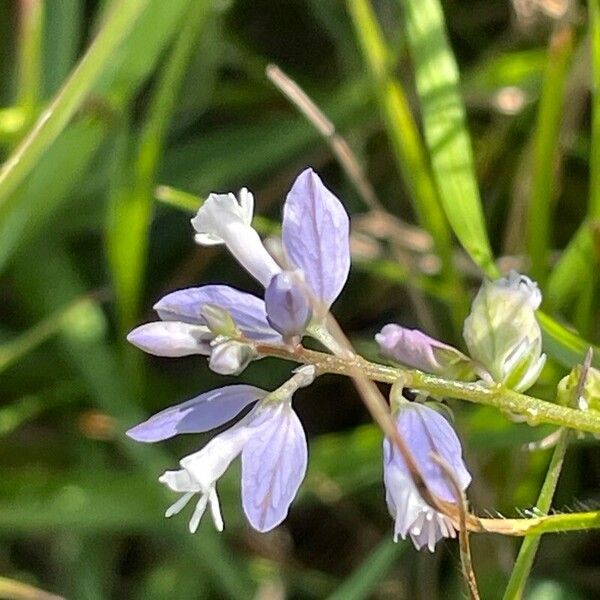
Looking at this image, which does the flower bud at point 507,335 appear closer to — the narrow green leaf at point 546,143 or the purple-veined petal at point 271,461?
the purple-veined petal at point 271,461

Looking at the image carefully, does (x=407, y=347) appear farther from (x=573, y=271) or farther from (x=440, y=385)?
(x=573, y=271)

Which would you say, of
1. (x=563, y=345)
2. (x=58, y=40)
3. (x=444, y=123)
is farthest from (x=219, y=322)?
(x=58, y=40)

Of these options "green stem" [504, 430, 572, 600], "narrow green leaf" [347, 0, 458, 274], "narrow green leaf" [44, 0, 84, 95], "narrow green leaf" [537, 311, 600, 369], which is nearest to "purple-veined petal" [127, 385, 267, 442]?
"green stem" [504, 430, 572, 600]

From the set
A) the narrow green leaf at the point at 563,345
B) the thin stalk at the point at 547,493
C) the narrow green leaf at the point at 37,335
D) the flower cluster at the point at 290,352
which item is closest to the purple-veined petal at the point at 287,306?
the flower cluster at the point at 290,352

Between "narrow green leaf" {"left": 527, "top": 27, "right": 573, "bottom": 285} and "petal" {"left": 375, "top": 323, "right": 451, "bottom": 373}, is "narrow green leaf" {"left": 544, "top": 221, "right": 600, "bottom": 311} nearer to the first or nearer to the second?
"narrow green leaf" {"left": 527, "top": 27, "right": 573, "bottom": 285}

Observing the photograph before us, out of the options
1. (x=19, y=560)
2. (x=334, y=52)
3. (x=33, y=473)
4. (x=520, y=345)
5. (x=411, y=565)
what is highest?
(x=520, y=345)

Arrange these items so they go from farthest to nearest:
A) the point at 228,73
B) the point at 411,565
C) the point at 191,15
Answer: the point at 228,73
the point at 411,565
the point at 191,15

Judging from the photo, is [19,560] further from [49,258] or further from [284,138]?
[284,138]

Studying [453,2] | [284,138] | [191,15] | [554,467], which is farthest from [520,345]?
[453,2]
